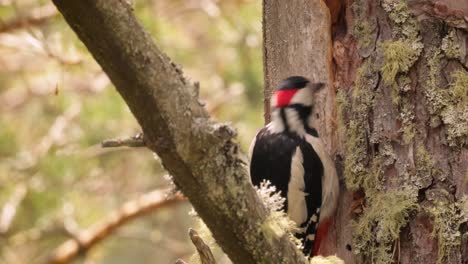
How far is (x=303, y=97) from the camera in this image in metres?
2.77

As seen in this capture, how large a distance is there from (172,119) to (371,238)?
43.3 inches

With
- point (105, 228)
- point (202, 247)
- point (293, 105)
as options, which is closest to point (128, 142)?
point (202, 247)

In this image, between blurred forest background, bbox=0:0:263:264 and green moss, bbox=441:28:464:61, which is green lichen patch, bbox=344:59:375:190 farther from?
blurred forest background, bbox=0:0:263:264

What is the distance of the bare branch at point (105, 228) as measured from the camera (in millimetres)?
5742

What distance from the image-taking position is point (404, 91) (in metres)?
2.50

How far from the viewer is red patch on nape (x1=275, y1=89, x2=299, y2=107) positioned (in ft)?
9.12

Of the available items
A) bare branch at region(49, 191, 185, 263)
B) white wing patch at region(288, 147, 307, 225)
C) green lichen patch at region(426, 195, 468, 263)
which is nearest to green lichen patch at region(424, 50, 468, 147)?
green lichen patch at region(426, 195, 468, 263)

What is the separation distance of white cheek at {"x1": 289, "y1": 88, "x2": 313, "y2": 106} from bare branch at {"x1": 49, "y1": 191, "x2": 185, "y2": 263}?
9.71 ft

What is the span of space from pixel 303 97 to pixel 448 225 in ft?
2.12

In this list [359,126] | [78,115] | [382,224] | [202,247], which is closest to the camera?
[202,247]

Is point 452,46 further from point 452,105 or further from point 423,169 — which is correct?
point 423,169

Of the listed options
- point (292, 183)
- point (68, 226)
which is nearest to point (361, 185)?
point (292, 183)

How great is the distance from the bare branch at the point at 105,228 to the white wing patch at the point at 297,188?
283 cm

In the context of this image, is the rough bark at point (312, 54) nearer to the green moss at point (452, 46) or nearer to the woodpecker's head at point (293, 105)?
the woodpecker's head at point (293, 105)
